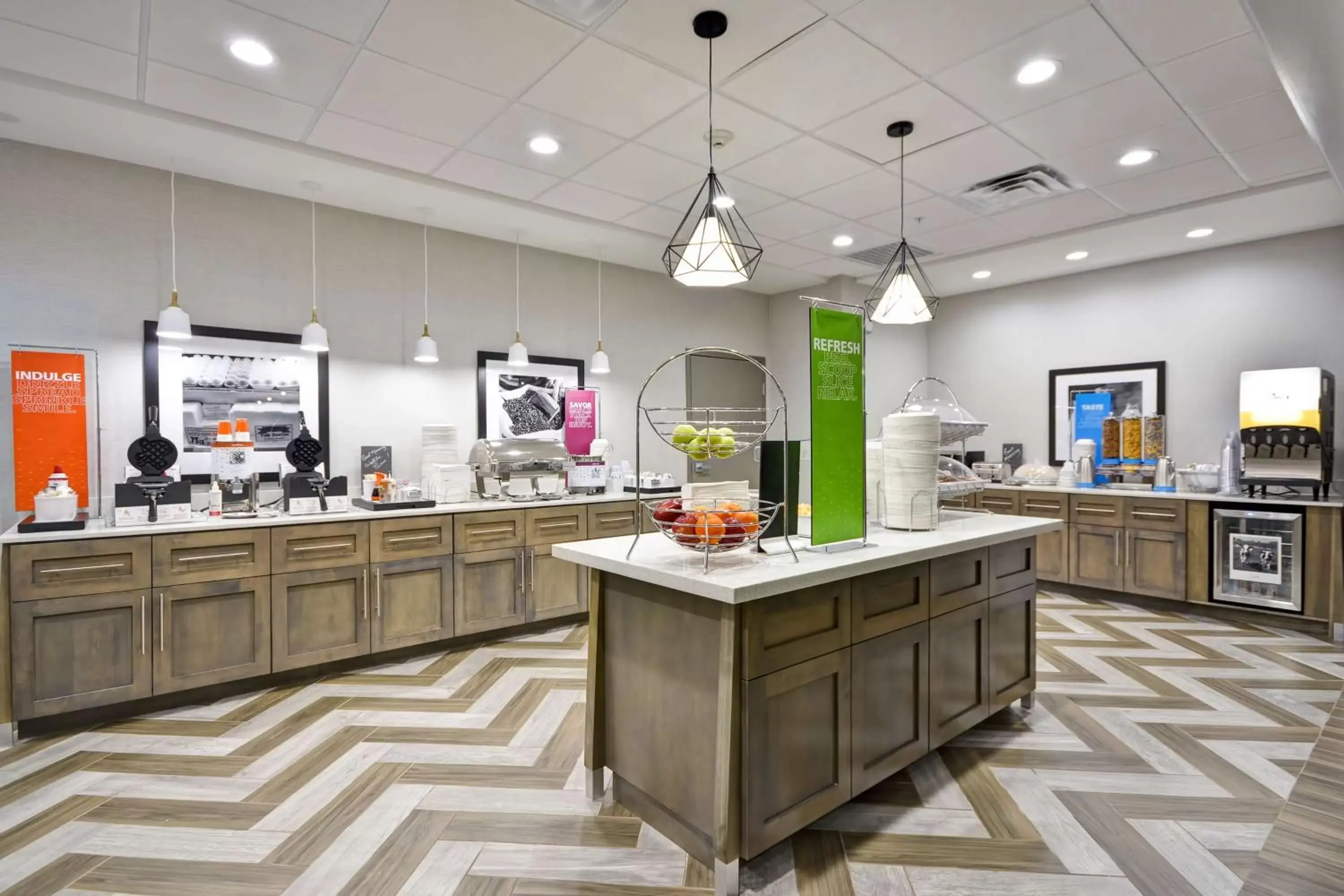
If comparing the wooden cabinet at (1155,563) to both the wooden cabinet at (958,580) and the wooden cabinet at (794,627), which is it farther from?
the wooden cabinet at (794,627)

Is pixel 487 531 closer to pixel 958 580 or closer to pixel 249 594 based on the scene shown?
pixel 249 594

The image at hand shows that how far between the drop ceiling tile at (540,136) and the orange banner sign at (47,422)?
2539 millimetres

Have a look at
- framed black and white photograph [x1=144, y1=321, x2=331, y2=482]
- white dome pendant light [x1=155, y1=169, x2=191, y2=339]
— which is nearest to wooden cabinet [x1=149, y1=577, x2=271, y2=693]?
framed black and white photograph [x1=144, y1=321, x2=331, y2=482]

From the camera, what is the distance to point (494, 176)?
3957 mm

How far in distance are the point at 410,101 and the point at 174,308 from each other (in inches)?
71.1

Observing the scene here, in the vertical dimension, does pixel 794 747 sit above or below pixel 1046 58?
below

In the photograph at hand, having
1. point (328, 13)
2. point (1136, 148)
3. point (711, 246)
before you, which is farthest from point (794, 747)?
point (1136, 148)

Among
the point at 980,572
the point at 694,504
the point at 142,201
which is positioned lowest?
the point at 980,572

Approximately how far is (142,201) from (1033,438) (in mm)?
7468

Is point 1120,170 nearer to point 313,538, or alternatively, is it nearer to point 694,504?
point 694,504

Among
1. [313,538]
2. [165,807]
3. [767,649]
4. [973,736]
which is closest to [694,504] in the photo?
[767,649]

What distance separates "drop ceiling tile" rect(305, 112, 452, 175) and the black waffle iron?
5.53 feet

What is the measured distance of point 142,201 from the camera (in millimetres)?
3762

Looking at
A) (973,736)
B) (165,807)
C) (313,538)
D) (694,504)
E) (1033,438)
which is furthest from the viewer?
(1033,438)
